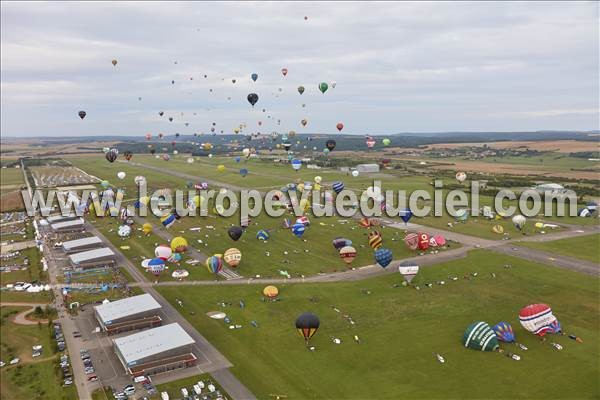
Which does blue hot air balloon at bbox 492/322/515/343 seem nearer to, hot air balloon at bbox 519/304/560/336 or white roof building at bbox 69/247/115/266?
hot air balloon at bbox 519/304/560/336

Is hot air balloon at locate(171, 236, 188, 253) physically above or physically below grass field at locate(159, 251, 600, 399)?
above

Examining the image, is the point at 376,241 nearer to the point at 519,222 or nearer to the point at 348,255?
the point at 348,255

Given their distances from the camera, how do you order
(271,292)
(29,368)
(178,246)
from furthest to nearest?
(178,246), (271,292), (29,368)

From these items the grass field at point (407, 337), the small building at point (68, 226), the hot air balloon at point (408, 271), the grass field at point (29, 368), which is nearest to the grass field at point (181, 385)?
the grass field at point (407, 337)

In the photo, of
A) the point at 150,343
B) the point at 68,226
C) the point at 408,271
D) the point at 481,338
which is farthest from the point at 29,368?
the point at 68,226

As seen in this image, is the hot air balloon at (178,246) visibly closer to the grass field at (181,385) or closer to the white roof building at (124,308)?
the white roof building at (124,308)

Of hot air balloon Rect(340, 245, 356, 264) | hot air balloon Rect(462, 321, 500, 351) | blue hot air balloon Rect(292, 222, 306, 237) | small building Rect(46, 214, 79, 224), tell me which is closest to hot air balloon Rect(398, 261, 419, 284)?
hot air balloon Rect(340, 245, 356, 264)
